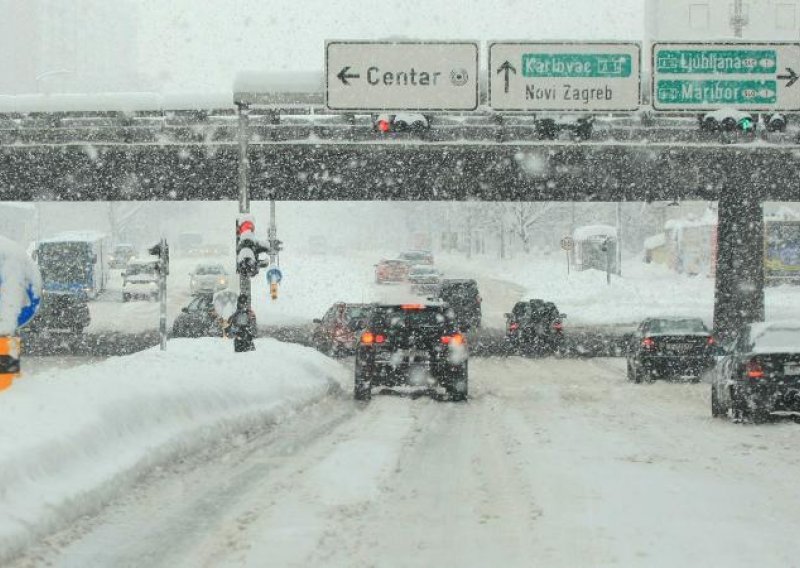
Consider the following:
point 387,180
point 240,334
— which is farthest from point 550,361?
point 240,334

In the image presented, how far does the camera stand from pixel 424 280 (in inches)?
2601

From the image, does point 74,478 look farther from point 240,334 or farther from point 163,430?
point 240,334

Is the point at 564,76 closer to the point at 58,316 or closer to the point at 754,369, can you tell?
the point at 754,369

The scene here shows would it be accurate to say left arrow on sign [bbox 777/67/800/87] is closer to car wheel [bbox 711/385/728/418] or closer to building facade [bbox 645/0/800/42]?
car wheel [bbox 711/385/728/418]

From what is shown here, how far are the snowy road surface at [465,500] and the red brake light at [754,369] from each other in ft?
2.33

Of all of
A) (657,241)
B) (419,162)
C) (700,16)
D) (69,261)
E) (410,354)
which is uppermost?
(700,16)

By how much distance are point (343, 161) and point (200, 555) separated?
27101 mm

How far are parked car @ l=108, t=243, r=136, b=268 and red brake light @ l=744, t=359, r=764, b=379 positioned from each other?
76.9 metres

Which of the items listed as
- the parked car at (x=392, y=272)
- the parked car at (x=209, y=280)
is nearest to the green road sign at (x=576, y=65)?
the parked car at (x=209, y=280)

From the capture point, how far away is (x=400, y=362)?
813 inches

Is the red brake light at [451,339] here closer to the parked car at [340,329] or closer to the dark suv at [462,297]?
the parked car at [340,329]

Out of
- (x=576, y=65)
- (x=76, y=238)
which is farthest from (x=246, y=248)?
(x=76, y=238)

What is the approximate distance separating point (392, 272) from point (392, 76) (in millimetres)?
52757

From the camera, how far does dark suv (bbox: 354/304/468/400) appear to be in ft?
67.4
